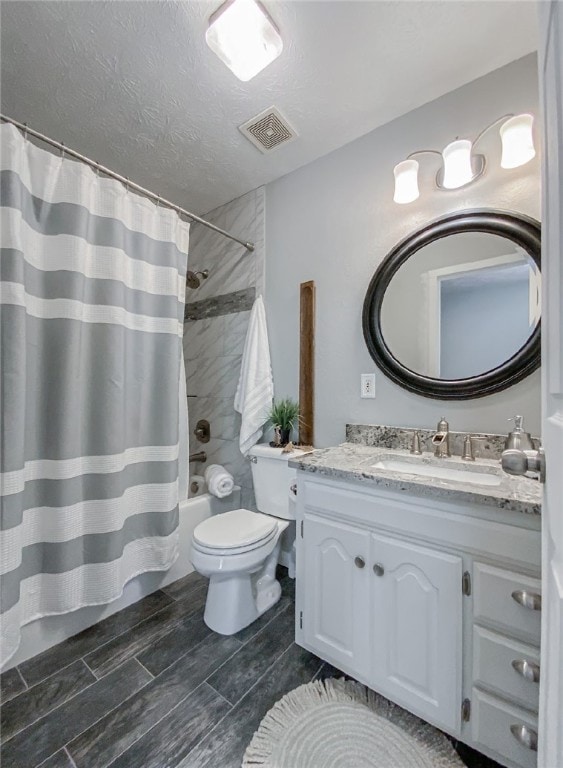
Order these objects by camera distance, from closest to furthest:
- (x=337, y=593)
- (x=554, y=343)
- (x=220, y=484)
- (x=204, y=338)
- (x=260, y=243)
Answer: (x=554, y=343)
(x=337, y=593)
(x=220, y=484)
(x=260, y=243)
(x=204, y=338)

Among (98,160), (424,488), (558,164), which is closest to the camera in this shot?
(558,164)

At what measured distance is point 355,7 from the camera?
108cm

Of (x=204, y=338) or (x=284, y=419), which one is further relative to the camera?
(x=204, y=338)

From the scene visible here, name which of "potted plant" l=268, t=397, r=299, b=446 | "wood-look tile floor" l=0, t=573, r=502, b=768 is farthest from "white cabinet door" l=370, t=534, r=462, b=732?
"potted plant" l=268, t=397, r=299, b=446

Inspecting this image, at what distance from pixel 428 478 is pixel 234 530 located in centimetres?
92

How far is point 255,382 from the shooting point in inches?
74.2

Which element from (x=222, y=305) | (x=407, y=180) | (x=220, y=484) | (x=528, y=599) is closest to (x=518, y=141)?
(x=407, y=180)

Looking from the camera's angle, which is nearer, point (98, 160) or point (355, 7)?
point (355, 7)

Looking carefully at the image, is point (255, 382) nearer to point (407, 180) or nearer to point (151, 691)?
point (407, 180)

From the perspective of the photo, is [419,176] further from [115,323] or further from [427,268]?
[115,323]

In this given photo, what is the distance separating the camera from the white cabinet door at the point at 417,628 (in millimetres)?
864

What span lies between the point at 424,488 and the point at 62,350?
1415mm

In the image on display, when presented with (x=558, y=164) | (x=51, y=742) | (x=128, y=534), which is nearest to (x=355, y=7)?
(x=558, y=164)

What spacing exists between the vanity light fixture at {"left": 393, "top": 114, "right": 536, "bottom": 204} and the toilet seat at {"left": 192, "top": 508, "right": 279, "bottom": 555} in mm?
1667
